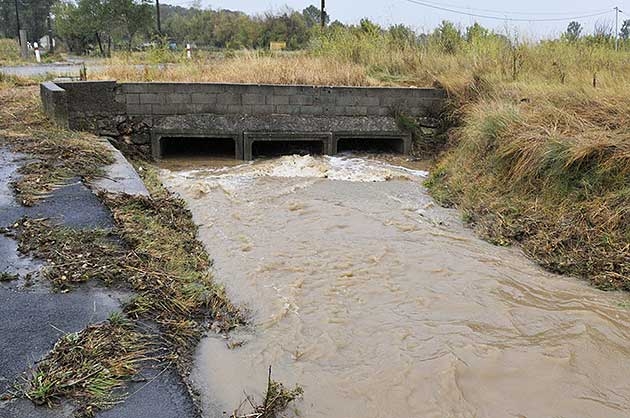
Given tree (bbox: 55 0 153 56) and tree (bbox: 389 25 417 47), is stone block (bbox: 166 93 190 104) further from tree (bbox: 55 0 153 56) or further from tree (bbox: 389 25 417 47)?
tree (bbox: 55 0 153 56)

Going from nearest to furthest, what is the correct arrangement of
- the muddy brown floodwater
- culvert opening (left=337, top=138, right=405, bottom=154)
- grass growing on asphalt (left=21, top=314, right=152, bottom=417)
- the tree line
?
grass growing on asphalt (left=21, top=314, right=152, bottom=417) → the muddy brown floodwater → culvert opening (left=337, top=138, right=405, bottom=154) → the tree line

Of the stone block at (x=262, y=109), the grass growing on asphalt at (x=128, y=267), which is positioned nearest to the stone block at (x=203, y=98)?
the stone block at (x=262, y=109)

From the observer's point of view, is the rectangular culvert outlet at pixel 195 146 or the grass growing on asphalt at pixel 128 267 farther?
the rectangular culvert outlet at pixel 195 146

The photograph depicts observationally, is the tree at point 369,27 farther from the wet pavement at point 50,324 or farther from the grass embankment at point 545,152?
the wet pavement at point 50,324

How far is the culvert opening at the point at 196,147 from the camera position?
10.4 meters

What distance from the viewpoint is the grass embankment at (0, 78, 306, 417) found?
99.1 inches

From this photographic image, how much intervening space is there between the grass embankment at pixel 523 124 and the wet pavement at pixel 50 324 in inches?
148

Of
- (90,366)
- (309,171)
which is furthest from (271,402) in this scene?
(309,171)

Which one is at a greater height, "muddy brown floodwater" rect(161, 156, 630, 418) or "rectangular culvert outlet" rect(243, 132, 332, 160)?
"rectangular culvert outlet" rect(243, 132, 332, 160)

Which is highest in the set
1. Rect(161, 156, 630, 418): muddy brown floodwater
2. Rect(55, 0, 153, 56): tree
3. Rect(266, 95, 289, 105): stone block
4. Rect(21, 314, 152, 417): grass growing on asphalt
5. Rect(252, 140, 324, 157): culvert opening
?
Rect(55, 0, 153, 56): tree

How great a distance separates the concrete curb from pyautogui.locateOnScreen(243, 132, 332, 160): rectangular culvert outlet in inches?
139

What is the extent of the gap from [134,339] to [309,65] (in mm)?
9473

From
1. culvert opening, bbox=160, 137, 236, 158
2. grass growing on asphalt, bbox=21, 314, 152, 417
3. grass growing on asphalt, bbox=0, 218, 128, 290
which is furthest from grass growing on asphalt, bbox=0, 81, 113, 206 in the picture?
grass growing on asphalt, bbox=21, 314, 152, 417

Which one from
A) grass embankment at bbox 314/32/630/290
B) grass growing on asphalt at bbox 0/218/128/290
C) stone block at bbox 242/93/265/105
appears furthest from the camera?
stone block at bbox 242/93/265/105
